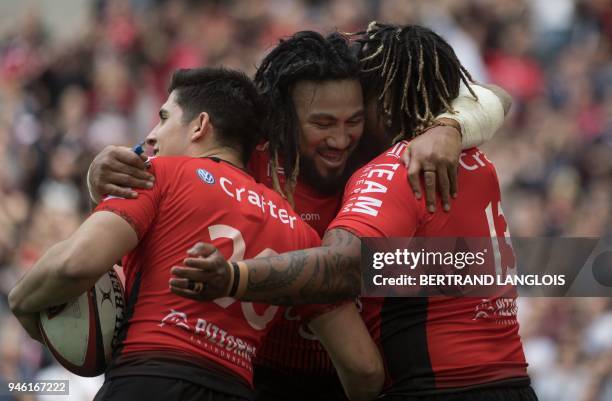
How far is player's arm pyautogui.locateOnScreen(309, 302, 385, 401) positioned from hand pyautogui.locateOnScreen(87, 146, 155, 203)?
793mm

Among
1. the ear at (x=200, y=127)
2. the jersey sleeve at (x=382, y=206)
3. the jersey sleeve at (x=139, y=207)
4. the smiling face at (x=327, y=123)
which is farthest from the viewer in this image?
the smiling face at (x=327, y=123)

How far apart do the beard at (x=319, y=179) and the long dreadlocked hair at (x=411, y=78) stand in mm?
301

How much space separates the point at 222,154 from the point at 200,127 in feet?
0.43

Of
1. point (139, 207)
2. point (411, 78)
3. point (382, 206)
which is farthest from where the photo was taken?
point (411, 78)

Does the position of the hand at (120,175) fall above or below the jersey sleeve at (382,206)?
below

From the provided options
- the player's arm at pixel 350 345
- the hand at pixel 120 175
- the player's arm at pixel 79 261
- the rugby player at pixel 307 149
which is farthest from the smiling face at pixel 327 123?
the player's arm at pixel 79 261

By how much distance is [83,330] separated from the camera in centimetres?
408

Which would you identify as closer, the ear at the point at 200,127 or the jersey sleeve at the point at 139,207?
the jersey sleeve at the point at 139,207

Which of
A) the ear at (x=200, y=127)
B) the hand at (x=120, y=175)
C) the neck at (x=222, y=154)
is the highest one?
the ear at (x=200, y=127)

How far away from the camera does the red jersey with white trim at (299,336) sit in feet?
15.7

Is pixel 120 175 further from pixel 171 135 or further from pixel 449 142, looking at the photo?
pixel 449 142

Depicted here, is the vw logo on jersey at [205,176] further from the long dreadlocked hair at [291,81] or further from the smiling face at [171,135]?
the long dreadlocked hair at [291,81]

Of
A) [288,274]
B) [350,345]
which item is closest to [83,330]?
[288,274]

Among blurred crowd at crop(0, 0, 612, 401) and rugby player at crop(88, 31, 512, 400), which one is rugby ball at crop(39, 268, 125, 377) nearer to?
rugby player at crop(88, 31, 512, 400)
